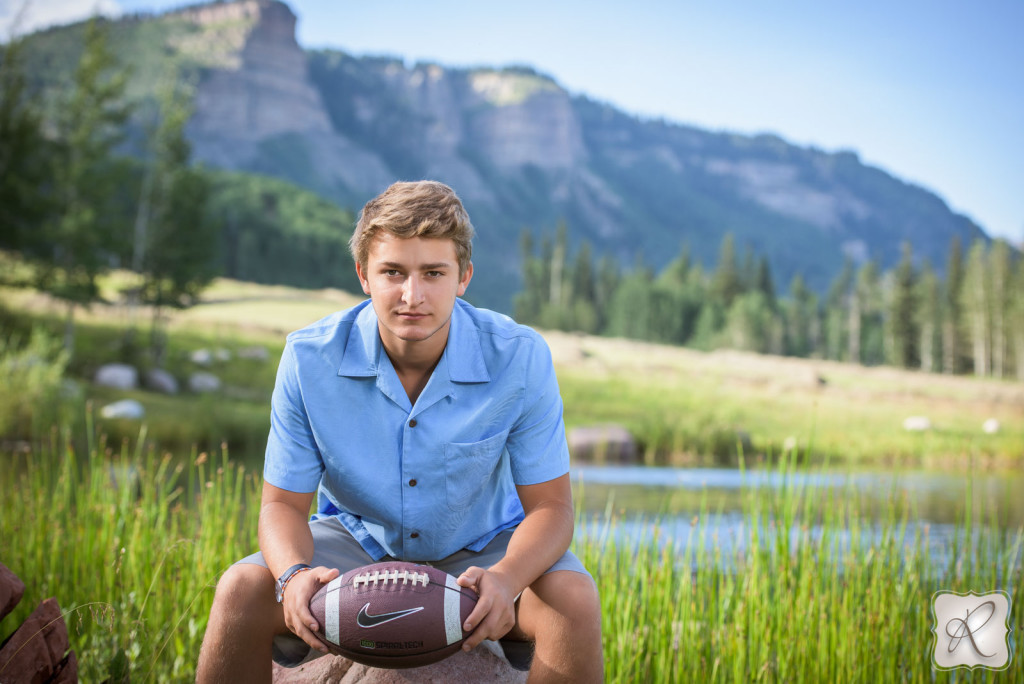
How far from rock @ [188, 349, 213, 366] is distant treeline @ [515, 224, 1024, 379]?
42490 millimetres

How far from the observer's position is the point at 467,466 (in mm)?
2395

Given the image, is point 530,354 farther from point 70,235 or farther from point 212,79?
point 212,79

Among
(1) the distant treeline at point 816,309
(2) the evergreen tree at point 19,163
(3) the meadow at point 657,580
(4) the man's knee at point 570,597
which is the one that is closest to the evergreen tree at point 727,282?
(1) the distant treeline at point 816,309

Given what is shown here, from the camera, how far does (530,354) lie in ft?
8.02

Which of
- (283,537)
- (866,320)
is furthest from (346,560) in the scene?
(866,320)

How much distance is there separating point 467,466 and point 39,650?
136 centimetres

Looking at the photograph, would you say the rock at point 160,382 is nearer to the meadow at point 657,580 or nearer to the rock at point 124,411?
the rock at point 124,411

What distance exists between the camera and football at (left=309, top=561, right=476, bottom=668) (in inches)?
79.0

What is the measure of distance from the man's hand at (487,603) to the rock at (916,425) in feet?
87.9

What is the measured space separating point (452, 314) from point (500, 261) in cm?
15189

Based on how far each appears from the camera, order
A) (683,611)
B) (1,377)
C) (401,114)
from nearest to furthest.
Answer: (683,611)
(1,377)
(401,114)

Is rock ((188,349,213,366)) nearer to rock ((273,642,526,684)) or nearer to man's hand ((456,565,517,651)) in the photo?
rock ((273,642,526,684))

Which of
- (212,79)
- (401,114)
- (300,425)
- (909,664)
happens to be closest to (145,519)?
(300,425)

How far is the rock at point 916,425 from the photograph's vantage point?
2617 centimetres
